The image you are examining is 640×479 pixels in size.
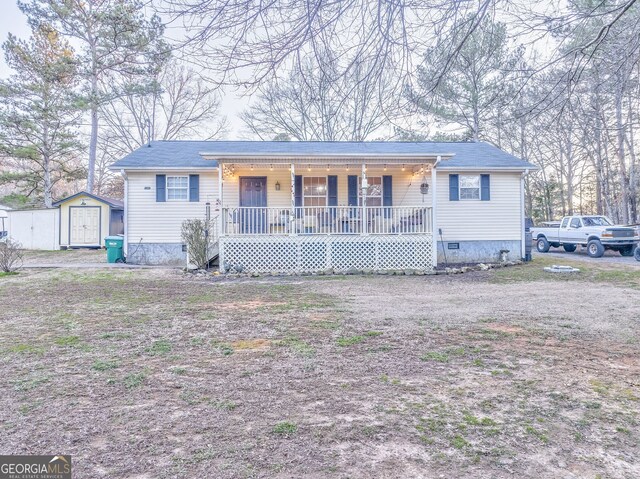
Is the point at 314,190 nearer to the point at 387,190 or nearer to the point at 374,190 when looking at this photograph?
the point at 374,190

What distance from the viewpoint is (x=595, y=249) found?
1351cm

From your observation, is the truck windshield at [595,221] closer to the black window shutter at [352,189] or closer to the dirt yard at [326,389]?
the black window shutter at [352,189]

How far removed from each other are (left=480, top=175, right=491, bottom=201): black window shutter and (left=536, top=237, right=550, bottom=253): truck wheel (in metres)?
5.75

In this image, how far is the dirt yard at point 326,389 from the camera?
1887 mm

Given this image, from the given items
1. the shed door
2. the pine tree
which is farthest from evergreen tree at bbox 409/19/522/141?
the pine tree

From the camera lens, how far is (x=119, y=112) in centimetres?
2333

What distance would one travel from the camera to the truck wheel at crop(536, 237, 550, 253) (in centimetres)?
1601

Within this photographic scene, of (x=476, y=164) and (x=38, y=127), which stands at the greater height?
(x=38, y=127)

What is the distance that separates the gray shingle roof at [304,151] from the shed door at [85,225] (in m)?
6.04

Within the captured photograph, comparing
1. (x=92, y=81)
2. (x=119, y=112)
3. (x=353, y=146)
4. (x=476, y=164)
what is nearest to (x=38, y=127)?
(x=92, y=81)

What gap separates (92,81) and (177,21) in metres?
21.1

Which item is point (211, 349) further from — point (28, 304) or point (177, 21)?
point (28, 304)

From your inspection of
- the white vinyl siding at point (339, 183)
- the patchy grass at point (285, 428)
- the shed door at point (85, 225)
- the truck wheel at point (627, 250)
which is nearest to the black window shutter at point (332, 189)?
the white vinyl siding at point (339, 183)

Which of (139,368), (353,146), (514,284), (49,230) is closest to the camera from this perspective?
(139,368)
